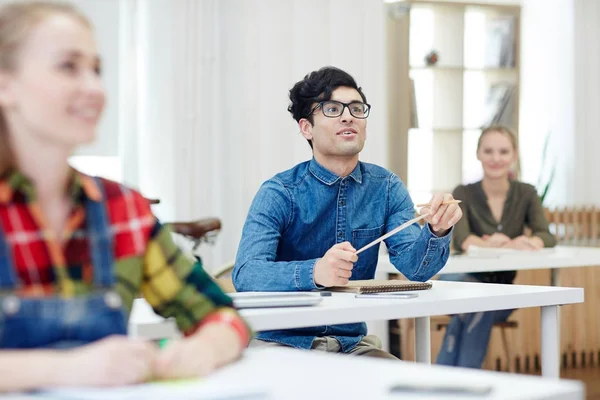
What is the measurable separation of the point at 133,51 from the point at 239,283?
8.36 feet

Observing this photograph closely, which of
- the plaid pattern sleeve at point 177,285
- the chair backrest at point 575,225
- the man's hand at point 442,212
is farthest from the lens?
the chair backrest at point 575,225

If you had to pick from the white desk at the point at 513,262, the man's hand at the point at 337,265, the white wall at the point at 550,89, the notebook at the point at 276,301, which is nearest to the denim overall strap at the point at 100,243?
the notebook at the point at 276,301

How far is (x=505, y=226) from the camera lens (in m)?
4.66

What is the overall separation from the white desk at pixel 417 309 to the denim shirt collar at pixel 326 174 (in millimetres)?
399

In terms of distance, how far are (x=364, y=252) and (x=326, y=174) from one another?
0.25 metres

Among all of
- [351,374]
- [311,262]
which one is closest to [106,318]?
[351,374]

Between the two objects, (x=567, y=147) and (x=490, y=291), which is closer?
(x=490, y=291)

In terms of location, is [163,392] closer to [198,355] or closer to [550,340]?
[198,355]

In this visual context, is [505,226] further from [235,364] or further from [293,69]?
[235,364]

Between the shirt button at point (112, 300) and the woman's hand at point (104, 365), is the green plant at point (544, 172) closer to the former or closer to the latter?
the shirt button at point (112, 300)

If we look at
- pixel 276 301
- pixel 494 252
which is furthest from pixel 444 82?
pixel 276 301

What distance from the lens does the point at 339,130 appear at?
9.22 feet

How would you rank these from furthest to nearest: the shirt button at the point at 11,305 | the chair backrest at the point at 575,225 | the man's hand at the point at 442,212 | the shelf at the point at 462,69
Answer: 1. the shelf at the point at 462,69
2. the chair backrest at the point at 575,225
3. the man's hand at the point at 442,212
4. the shirt button at the point at 11,305

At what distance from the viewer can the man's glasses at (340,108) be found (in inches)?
112
